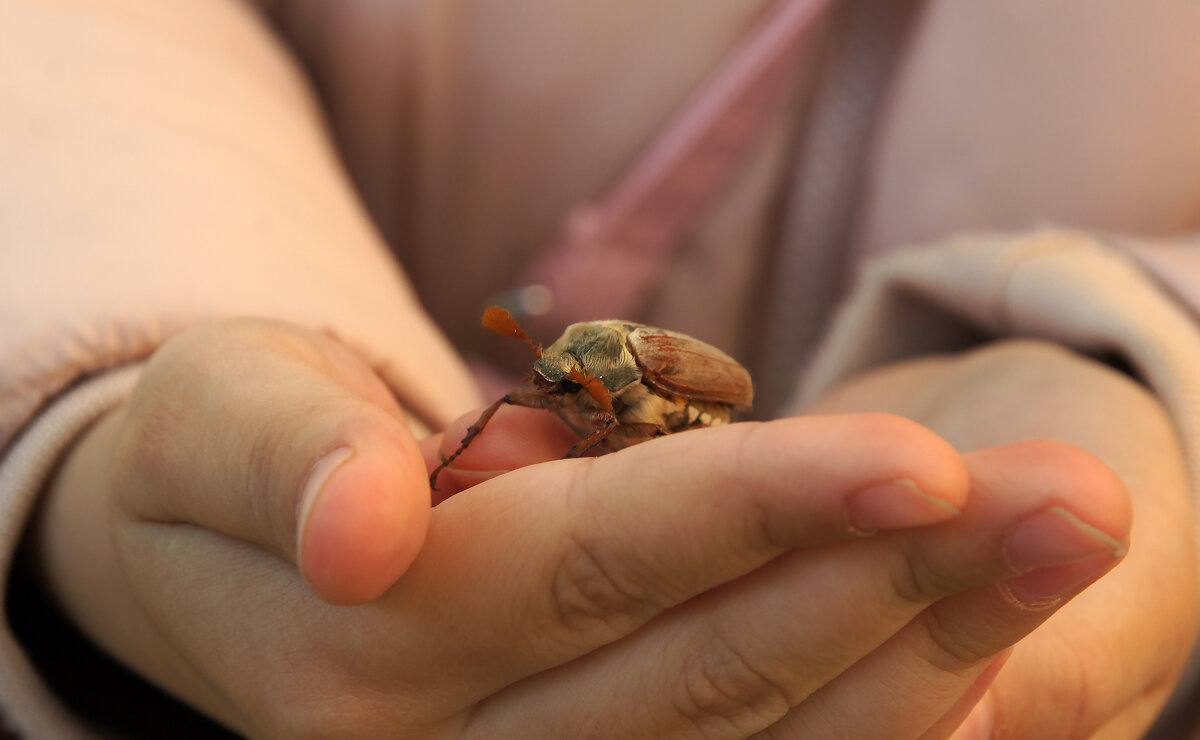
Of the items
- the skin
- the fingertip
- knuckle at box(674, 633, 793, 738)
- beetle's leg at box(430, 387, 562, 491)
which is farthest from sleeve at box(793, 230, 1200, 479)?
the fingertip

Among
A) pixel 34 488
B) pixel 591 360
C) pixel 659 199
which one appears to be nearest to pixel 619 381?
pixel 591 360

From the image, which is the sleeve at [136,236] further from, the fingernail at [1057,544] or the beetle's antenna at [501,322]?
the fingernail at [1057,544]

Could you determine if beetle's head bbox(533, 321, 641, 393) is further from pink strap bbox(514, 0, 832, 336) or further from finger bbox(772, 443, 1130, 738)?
pink strap bbox(514, 0, 832, 336)

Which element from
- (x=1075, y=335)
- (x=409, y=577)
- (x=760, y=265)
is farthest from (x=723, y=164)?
(x=409, y=577)

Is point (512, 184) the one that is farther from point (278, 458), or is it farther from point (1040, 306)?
point (278, 458)

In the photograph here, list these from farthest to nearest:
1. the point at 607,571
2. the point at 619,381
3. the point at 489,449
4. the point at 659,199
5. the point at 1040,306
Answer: the point at 659,199 < the point at 1040,306 < the point at 619,381 < the point at 489,449 < the point at 607,571

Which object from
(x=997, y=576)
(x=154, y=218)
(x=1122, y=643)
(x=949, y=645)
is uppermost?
(x=154, y=218)

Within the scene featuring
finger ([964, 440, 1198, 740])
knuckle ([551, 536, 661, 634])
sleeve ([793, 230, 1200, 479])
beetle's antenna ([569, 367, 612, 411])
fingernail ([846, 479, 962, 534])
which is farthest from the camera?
sleeve ([793, 230, 1200, 479])

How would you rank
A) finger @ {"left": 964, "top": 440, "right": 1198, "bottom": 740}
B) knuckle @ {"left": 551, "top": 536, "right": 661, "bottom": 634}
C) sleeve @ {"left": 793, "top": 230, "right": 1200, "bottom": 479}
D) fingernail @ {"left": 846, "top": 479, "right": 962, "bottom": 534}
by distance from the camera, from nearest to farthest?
fingernail @ {"left": 846, "top": 479, "right": 962, "bottom": 534}
knuckle @ {"left": 551, "top": 536, "right": 661, "bottom": 634}
finger @ {"left": 964, "top": 440, "right": 1198, "bottom": 740}
sleeve @ {"left": 793, "top": 230, "right": 1200, "bottom": 479}
